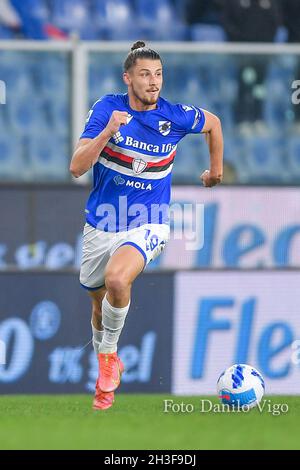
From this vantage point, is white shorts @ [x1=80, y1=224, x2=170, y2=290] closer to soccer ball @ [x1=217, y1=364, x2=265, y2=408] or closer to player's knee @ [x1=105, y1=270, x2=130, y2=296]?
player's knee @ [x1=105, y1=270, x2=130, y2=296]

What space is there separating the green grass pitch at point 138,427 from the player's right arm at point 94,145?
1.44 meters

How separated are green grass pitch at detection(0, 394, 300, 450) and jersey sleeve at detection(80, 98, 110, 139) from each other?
1.64m

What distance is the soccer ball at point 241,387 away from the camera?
7.27m

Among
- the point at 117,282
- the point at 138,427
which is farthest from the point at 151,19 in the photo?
the point at 138,427

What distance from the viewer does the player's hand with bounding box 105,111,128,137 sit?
7.04 meters

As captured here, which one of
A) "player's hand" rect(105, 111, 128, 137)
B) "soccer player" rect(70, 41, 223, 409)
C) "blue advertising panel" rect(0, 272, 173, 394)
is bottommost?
"blue advertising panel" rect(0, 272, 173, 394)

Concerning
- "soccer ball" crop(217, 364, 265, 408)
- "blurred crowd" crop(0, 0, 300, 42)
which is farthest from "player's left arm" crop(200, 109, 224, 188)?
"blurred crowd" crop(0, 0, 300, 42)

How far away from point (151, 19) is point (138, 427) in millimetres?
7538

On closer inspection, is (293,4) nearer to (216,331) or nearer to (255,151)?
(255,151)

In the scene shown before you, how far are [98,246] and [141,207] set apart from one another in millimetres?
406

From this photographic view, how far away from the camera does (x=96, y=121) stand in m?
7.34

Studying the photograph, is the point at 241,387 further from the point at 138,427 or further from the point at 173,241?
the point at 173,241

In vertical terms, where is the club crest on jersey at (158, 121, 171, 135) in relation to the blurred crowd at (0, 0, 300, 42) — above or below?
below

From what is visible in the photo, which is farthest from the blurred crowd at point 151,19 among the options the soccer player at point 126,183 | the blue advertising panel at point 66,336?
the soccer player at point 126,183
